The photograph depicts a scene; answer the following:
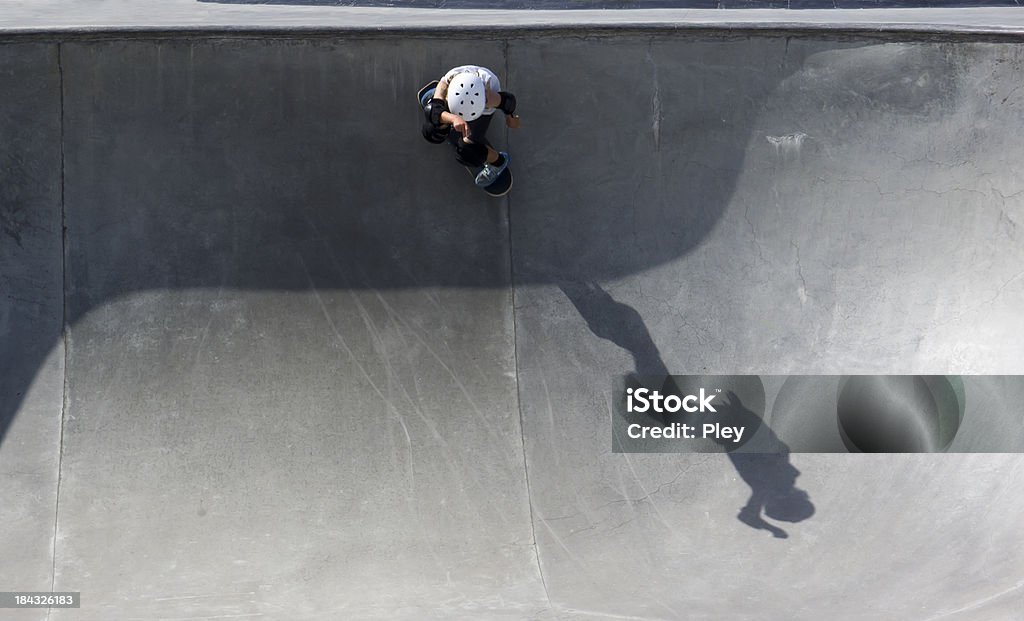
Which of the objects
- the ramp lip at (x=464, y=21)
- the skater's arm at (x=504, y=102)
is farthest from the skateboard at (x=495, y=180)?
the ramp lip at (x=464, y=21)

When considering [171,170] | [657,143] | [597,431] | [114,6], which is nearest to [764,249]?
[657,143]

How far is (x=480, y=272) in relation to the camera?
644 centimetres

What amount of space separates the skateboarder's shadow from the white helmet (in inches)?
59.1

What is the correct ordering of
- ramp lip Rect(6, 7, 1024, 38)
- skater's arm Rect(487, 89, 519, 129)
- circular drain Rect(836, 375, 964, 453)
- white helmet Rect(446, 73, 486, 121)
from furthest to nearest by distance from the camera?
ramp lip Rect(6, 7, 1024, 38) < circular drain Rect(836, 375, 964, 453) < skater's arm Rect(487, 89, 519, 129) < white helmet Rect(446, 73, 486, 121)

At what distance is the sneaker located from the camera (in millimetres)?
6070

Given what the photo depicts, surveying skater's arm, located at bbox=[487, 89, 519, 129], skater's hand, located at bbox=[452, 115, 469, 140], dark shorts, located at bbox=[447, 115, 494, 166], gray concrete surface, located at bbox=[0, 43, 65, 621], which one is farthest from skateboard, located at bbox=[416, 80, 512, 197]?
gray concrete surface, located at bbox=[0, 43, 65, 621]

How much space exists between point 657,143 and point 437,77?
5.65ft

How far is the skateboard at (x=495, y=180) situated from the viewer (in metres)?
6.11

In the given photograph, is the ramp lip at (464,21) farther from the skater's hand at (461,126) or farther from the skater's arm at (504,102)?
the skater's hand at (461,126)

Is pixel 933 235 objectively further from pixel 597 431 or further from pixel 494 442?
pixel 494 442

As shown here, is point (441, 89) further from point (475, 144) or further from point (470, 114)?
point (475, 144)

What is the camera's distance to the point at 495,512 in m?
5.92

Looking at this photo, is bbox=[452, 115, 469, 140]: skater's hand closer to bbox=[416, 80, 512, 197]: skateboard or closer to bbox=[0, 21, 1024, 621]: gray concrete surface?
bbox=[416, 80, 512, 197]: skateboard

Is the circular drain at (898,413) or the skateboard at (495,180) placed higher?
the skateboard at (495,180)
